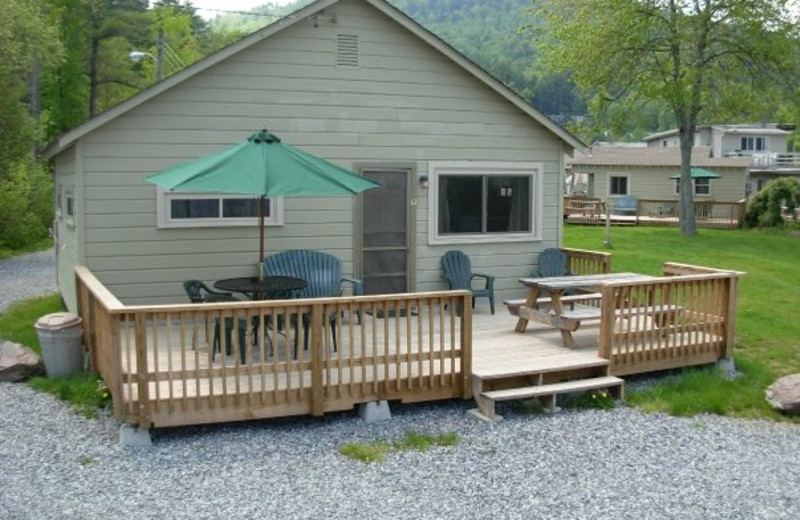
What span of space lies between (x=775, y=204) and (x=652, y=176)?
7.51m

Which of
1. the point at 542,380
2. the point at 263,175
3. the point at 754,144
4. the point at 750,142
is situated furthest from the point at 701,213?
the point at 263,175

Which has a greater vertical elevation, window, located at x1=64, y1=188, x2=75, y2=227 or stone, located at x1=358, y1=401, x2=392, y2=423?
window, located at x1=64, y1=188, x2=75, y2=227

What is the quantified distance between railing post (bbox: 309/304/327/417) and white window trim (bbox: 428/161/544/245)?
4297 mm

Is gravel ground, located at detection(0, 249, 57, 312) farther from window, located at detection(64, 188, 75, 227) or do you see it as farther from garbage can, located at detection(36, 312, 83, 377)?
garbage can, located at detection(36, 312, 83, 377)

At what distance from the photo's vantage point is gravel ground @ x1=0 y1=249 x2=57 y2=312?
1455 cm

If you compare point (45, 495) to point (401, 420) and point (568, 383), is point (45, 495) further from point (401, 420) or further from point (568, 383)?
point (568, 383)

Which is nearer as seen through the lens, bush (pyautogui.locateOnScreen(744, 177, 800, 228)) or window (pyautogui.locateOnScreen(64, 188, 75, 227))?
window (pyautogui.locateOnScreen(64, 188, 75, 227))

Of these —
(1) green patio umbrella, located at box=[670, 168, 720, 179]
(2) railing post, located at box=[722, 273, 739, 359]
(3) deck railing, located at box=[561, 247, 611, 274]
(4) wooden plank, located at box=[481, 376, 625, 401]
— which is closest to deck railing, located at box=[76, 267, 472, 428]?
(4) wooden plank, located at box=[481, 376, 625, 401]

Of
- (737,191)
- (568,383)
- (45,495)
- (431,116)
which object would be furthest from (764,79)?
(45,495)

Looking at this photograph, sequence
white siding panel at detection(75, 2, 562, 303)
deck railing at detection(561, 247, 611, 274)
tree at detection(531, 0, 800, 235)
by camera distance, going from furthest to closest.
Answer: tree at detection(531, 0, 800, 235) → deck railing at detection(561, 247, 611, 274) → white siding panel at detection(75, 2, 562, 303)

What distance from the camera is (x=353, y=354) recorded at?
7.25m

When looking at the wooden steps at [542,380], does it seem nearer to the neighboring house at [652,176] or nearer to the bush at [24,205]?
the bush at [24,205]

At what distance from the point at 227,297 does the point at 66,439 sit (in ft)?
7.37

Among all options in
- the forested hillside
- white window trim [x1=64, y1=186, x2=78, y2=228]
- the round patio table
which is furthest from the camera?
the forested hillside
